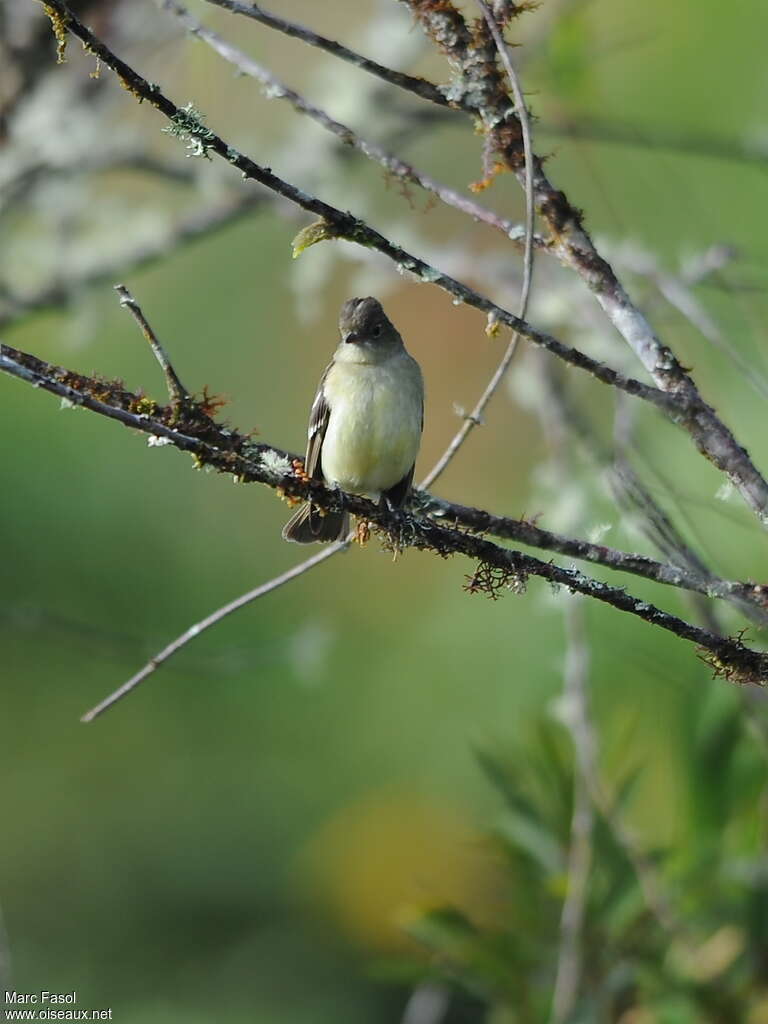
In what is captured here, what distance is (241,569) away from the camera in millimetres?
8320

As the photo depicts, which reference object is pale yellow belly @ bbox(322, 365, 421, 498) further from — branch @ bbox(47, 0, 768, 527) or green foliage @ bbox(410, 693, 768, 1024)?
branch @ bbox(47, 0, 768, 527)

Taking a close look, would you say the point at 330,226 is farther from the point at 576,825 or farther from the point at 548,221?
the point at 576,825

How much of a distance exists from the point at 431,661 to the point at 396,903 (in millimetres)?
1723

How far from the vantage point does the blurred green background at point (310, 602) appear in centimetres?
528

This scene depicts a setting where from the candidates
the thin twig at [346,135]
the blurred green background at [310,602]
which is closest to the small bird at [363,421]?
the blurred green background at [310,602]

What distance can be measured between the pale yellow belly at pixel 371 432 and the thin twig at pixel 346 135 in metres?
1.16

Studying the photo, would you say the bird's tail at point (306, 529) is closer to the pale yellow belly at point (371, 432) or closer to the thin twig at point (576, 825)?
the pale yellow belly at point (371, 432)

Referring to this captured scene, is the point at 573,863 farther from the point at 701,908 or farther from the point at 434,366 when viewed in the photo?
the point at 434,366

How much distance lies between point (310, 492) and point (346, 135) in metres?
0.70

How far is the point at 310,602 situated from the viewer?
8.38m

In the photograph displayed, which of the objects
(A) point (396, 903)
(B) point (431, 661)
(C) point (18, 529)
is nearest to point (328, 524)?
(A) point (396, 903)

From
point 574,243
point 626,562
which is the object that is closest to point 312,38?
point 574,243

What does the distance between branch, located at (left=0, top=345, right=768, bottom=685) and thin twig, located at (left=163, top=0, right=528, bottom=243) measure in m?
0.63

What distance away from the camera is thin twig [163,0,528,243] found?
8.69 ft
